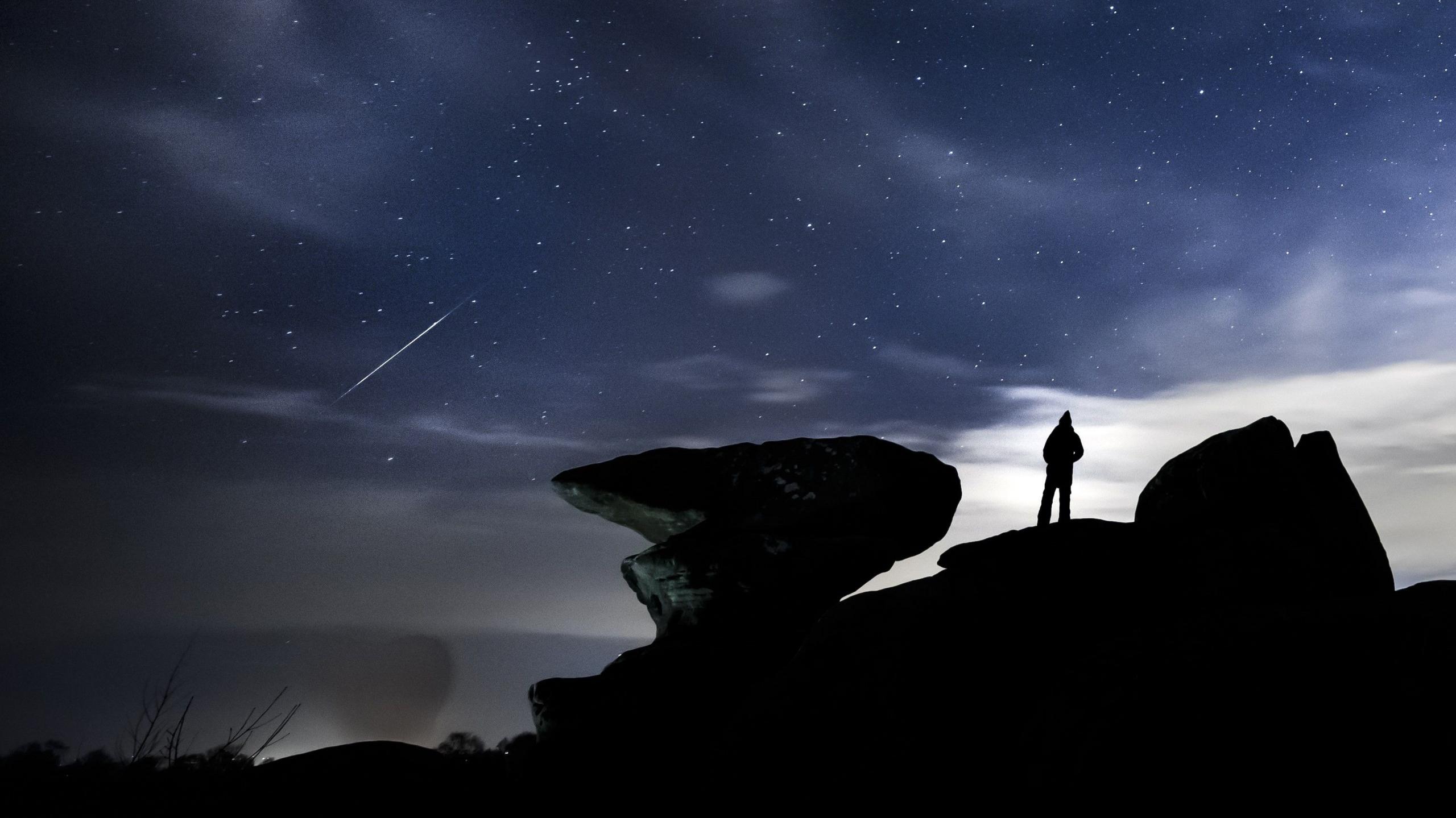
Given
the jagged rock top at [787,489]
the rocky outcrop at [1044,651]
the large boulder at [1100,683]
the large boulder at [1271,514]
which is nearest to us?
the large boulder at [1100,683]

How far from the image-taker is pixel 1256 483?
11.5 meters

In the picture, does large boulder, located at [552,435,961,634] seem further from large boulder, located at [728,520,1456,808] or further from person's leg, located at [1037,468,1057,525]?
large boulder, located at [728,520,1456,808]

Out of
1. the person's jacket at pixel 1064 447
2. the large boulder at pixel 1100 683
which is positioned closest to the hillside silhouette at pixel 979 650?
the large boulder at pixel 1100 683

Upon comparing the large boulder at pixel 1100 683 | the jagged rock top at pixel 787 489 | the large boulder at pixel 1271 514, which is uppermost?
the jagged rock top at pixel 787 489

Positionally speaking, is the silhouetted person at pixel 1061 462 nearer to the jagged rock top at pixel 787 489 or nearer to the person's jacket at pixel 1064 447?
the person's jacket at pixel 1064 447

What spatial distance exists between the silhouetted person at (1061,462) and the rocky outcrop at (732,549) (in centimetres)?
306

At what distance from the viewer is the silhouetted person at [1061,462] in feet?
48.4

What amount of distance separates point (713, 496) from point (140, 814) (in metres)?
12.4

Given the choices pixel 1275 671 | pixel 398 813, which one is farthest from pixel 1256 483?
pixel 398 813

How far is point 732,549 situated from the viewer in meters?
16.7

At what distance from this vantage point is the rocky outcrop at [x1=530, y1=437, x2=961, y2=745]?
49.3ft

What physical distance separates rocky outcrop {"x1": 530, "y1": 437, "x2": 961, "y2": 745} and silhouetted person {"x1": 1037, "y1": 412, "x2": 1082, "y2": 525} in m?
3.06

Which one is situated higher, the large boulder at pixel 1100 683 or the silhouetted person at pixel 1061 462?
the silhouetted person at pixel 1061 462

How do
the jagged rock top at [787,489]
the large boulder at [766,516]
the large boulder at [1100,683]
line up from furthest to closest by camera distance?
the jagged rock top at [787,489] < the large boulder at [766,516] < the large boulder at [1100,683]
